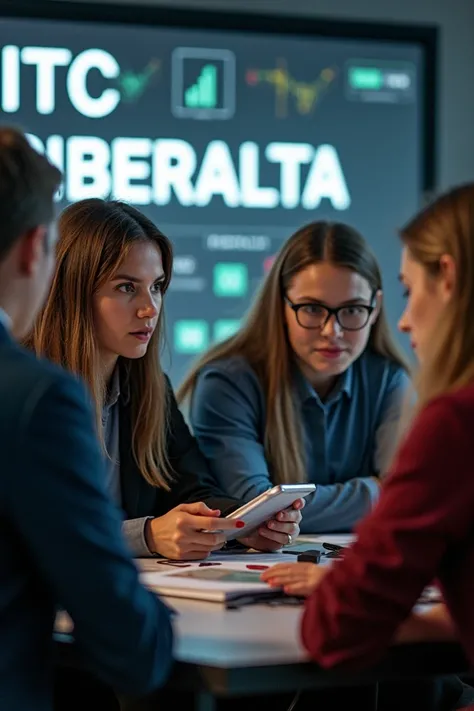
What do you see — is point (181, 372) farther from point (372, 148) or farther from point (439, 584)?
point (439, 584)

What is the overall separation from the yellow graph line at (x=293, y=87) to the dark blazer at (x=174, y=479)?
6.61ft

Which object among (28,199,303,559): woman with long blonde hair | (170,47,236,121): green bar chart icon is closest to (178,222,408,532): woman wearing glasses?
(28,199,303,559): woman with long blonde hair

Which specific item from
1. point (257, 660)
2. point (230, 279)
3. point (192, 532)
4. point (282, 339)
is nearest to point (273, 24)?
point (230, 279)

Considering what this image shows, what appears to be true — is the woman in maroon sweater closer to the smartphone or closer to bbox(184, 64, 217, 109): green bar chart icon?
the smartphone

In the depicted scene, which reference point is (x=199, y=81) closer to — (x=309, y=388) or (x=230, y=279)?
(x=230, y=279)

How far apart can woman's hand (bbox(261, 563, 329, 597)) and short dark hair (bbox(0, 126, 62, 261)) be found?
71cm

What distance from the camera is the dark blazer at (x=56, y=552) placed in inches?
51.6

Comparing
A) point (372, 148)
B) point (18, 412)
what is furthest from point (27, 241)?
point (372, 148)

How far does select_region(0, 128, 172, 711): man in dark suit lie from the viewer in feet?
4.31

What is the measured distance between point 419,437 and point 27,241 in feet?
1.66

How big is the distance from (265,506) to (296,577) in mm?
406

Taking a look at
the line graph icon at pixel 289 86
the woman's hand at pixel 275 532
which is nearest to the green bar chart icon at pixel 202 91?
the line graph icon at pixel 289 86

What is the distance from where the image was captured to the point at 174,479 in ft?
8.44

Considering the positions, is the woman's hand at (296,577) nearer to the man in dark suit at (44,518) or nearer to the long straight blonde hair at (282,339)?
the man in dark suit at (44,518)
